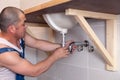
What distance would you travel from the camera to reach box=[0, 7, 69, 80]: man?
104 cm

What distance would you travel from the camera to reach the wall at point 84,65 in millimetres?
1170

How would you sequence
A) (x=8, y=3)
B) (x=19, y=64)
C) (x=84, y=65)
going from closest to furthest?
(x=19, y=64), (x=84, y=65), (x=8, y=3)

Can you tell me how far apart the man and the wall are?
20cm

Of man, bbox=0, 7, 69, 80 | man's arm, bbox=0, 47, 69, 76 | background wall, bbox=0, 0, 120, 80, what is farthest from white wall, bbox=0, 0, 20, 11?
man's arm, bbox=0, 47, 69, 76

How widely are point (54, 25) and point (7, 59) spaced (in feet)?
1.10

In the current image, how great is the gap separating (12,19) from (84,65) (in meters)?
0.57

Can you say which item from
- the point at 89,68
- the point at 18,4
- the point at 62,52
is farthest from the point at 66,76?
the point at 18,4

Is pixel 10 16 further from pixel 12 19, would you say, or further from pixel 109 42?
pixel 109 42

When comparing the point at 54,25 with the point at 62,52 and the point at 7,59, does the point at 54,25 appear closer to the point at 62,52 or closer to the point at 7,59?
the point at 62,52

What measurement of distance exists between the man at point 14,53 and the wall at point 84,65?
0.20 m

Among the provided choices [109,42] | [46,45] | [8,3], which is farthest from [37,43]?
[8,3]

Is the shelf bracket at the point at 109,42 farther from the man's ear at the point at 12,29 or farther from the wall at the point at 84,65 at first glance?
the man's ear at the point at 12,29

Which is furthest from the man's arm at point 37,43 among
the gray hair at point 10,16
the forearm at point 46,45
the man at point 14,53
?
the gray hair at point 10,16

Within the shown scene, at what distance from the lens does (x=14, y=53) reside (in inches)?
41.7
